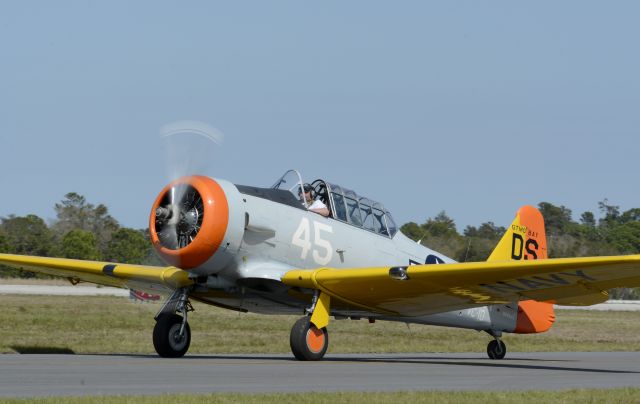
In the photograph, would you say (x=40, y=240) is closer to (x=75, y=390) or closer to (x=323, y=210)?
(x=323, y=210)

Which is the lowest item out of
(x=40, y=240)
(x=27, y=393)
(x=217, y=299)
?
(x=27, y=393)

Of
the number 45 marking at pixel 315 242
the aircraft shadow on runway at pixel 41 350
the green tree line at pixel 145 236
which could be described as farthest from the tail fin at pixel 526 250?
the green tree line at pixel 145 236

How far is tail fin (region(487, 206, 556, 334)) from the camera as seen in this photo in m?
16.8

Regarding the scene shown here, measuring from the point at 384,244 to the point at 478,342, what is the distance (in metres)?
7.33

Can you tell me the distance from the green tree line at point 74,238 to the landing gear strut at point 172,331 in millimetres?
31980

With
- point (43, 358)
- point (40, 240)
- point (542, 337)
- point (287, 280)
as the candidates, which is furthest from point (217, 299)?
point (40, 240)

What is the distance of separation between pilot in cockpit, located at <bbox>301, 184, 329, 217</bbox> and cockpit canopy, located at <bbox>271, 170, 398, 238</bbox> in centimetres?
9

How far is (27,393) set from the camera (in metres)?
8.40

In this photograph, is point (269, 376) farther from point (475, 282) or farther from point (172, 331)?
point (475, 282)

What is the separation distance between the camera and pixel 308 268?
14016 mm

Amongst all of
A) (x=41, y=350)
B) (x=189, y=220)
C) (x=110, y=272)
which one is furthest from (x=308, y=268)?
(x=41, y=350)

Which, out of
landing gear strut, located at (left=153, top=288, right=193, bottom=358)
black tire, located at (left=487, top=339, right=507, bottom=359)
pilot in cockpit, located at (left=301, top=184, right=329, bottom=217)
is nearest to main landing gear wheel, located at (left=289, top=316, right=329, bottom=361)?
landing gear strut, located at (left=153, top=288, right=193, bottom=358)

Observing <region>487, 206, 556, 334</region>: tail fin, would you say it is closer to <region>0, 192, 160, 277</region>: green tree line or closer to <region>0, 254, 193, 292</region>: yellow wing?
<region>0, 254, 193, 292</region>: yellow wing

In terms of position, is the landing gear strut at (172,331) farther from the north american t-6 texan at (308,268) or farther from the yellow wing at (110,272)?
the yellow wing at (110,272)
